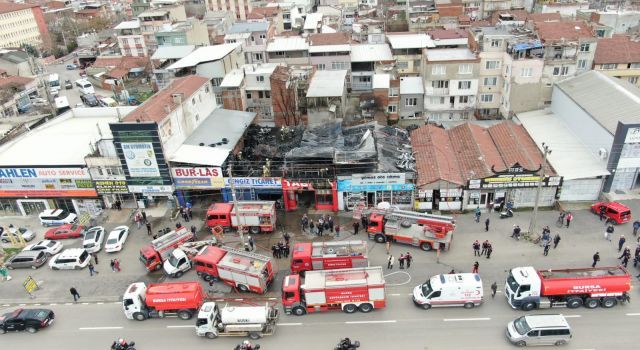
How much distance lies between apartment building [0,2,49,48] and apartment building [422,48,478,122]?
113 m

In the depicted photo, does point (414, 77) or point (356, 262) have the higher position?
point (414, 77)

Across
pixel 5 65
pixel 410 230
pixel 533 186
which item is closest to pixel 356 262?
pixel 410 230

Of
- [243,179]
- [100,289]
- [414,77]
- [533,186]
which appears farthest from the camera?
[414,77]

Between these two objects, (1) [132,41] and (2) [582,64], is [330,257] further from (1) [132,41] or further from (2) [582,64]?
(1) [132,41]

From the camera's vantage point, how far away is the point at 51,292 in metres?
35.0

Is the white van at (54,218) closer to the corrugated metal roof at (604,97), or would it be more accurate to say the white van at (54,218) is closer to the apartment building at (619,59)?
the corrugated metal roof at (604,97)

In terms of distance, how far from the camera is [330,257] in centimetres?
3294

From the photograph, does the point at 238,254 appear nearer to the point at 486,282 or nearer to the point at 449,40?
the point at 486,282

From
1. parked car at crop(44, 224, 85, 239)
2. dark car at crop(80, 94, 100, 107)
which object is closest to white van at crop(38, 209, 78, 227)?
parked car at crop(44, 224, 85, 239)

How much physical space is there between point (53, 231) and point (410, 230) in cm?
3242

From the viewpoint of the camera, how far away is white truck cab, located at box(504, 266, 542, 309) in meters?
28.6

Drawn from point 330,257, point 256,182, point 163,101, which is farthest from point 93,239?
point 330,257

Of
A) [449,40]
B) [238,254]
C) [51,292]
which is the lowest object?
[51,292]

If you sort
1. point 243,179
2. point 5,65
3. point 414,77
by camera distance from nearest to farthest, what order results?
point 243,179
point 414,77
point 5,65
